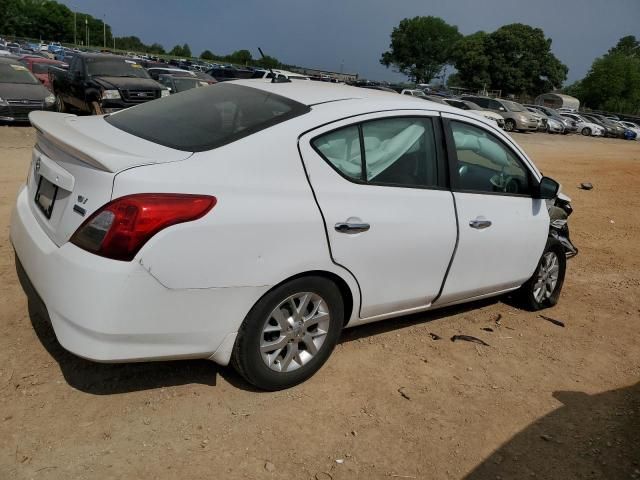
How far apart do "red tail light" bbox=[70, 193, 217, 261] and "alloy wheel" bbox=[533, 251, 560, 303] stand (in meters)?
3.35

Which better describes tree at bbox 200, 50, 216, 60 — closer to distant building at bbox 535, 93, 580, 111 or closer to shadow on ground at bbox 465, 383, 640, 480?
distant building at bbox 535, 93, 580, 111

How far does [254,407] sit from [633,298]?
428cm

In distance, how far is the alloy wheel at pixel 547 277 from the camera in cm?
486

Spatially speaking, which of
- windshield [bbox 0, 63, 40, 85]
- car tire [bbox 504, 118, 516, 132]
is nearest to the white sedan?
windshield [bbox 0, 63, 40, 85]

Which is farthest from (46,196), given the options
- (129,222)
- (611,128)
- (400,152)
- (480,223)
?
(611,128)

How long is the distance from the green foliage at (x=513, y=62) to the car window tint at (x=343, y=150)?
265 feet

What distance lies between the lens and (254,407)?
3.11m

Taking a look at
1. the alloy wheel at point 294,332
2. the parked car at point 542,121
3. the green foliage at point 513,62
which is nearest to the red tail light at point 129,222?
the alloy wheel at point 294,332

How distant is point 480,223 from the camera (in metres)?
3.88

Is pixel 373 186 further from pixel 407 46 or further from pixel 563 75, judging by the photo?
pixel 407 46

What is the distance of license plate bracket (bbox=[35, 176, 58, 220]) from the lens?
2.94m

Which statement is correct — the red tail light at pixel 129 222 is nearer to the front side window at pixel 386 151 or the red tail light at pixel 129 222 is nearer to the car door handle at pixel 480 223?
the front side window at pixel 386 151

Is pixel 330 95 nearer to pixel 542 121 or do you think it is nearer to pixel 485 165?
pixel 485 165

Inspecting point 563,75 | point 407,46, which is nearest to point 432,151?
point 563,75
